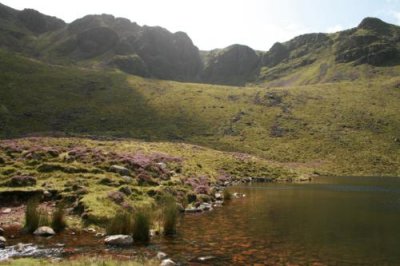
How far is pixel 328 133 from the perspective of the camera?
4688 inches

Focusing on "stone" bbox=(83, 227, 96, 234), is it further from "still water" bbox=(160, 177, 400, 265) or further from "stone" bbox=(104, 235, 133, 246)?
"still water" bbox=(160, 177, 400, 265)

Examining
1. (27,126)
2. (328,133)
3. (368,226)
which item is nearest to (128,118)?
(27,126)

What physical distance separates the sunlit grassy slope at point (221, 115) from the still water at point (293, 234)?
2185 inches

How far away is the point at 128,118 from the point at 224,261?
101 meters

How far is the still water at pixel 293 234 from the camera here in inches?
829

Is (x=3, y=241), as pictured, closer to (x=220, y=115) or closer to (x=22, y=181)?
(x=22, y=181)

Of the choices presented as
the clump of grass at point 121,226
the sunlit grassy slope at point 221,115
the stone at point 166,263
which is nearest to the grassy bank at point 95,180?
the clump of grass at point 121,226

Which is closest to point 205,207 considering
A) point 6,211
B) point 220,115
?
point 6,211

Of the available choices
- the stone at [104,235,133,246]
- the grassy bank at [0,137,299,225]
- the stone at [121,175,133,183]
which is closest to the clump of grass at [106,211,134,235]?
the stone at [104,235,133,246]

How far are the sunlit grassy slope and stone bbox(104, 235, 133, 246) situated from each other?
6930 centimetres

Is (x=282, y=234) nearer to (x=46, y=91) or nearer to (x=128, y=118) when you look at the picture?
A: (x=128, y=118)

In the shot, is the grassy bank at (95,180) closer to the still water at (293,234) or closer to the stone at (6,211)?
the stone at (6,211)

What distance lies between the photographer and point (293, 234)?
26.3 metres

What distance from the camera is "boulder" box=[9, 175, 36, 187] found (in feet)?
107
